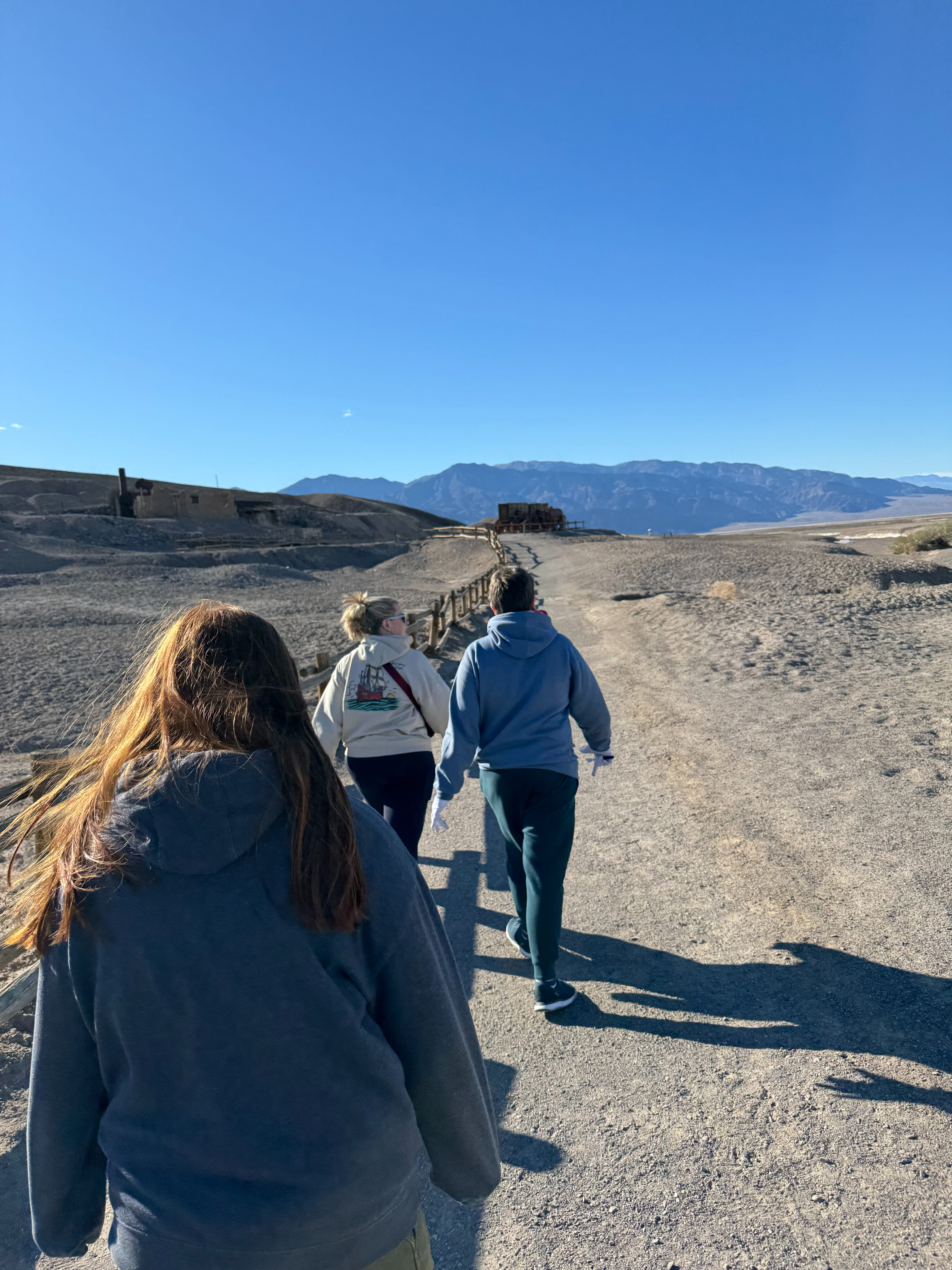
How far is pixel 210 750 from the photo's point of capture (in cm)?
132

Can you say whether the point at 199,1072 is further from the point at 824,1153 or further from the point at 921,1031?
the point at 921,1031

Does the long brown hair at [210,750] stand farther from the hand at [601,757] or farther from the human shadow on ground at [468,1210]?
the hand at [601,757]

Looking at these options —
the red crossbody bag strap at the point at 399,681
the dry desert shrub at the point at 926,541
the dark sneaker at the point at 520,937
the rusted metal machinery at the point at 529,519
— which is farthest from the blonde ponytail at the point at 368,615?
the rusted metal machinery at the point at 529,519

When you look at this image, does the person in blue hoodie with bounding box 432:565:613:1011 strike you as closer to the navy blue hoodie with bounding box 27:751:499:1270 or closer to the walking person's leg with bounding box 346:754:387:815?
the walking person's leg with bounding box 346:754:387:815

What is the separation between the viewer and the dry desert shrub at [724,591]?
57.7ft

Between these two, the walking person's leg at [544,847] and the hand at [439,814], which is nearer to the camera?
the walking person's leg at [544,847]

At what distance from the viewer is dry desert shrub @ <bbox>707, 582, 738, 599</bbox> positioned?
17594 mm

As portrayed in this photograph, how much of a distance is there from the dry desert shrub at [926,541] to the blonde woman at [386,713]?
29.6 metres

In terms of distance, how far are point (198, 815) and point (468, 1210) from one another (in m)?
2.22

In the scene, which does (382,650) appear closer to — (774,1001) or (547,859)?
(547,859)

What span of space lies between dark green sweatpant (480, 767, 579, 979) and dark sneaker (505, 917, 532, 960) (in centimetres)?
49

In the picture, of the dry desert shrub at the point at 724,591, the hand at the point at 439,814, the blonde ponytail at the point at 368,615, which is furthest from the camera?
the dry desert shrub at the point at 724,591

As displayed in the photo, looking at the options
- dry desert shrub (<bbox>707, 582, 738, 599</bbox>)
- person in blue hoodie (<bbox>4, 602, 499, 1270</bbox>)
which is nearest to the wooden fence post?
person in blue hoodie (<bbox>4, 602, 499, 1270</bbox>)

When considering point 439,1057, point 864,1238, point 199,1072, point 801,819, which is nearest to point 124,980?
point 199,1072
